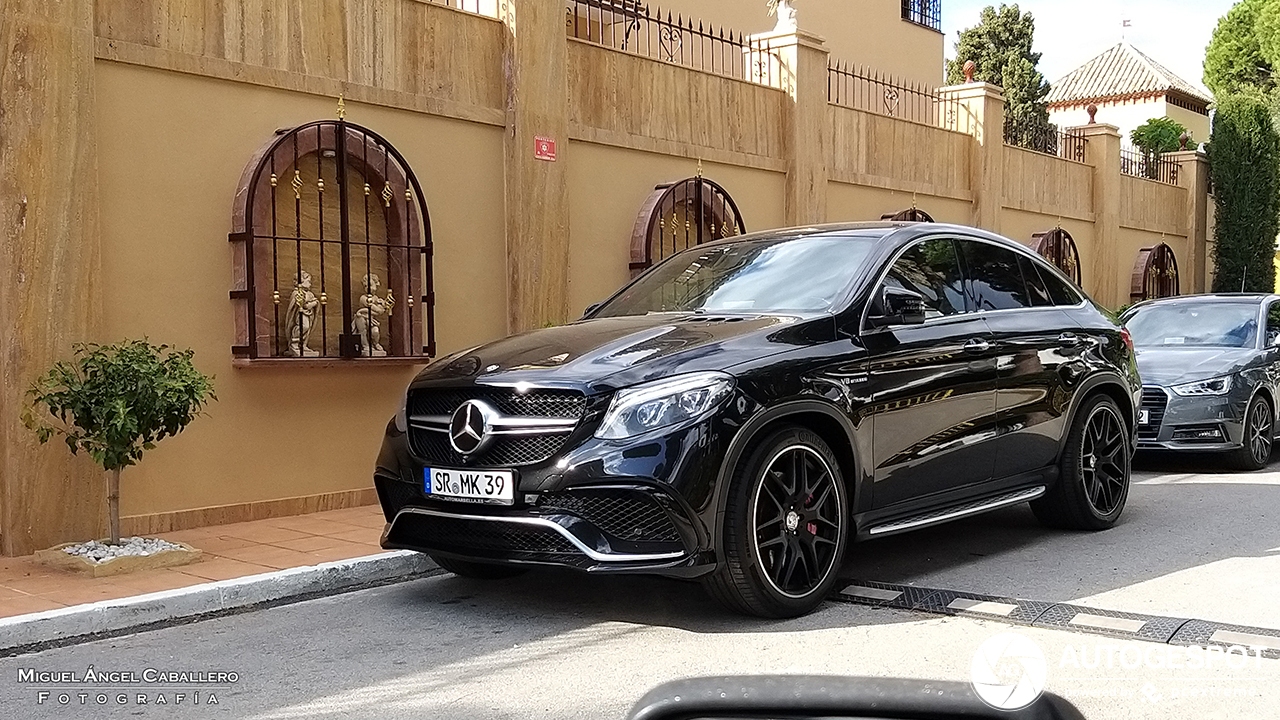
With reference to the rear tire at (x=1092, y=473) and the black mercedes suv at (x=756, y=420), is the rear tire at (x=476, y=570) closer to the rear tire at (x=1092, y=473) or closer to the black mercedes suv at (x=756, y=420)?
the black mercedes suv at (x=756, y=420)

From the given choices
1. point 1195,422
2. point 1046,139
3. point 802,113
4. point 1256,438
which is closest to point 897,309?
point 1195,422

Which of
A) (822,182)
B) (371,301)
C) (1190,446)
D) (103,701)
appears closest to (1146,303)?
(1190,446)

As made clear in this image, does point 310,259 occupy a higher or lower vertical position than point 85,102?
lower

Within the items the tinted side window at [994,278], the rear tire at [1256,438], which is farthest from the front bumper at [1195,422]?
the tinted side window at [994,278]

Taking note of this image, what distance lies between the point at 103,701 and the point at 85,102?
3.92 metres

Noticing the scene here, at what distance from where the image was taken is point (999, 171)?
16734 millimetres

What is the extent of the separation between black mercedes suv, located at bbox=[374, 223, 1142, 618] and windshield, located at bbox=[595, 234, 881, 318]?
16 mm

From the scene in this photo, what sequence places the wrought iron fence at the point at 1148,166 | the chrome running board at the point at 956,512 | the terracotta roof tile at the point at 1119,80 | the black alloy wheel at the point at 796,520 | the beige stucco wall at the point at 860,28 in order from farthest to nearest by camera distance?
1. the terracotta roof tile at the point at 1119,80
2. the wrought iron fence at the point at 1148,166
3. the beige stucco wall at the point at 860,28
4. the chrome running board at the point at 956,512
5. the black alloy wheel at the point at 796,520

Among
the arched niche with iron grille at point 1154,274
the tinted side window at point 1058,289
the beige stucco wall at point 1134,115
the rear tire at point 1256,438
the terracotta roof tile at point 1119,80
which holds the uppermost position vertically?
the terracotta roof tile at point 1119,80

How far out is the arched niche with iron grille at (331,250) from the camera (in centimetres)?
762

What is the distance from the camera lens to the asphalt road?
405 centimetres

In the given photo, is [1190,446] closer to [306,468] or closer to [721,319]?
[721,319]

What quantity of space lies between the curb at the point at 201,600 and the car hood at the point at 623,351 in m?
1.23

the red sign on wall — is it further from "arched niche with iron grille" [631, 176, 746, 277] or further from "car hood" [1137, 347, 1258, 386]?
"car hood" [1137, 347, 1258, 386]
